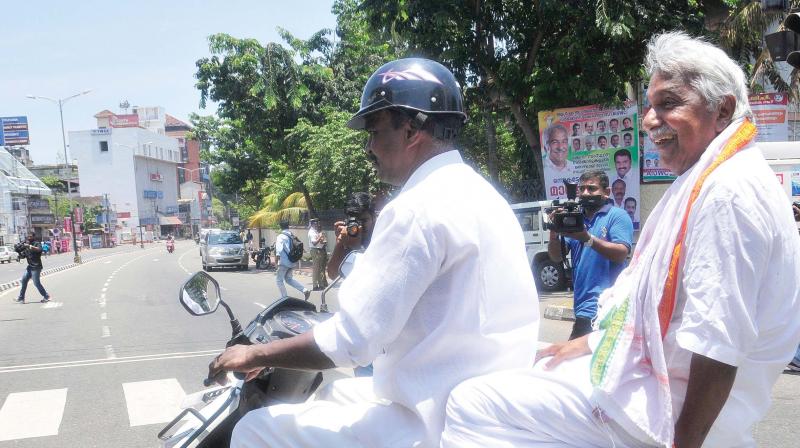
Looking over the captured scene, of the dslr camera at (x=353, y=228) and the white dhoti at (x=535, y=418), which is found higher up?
the dslr camera at (x=353, y=228)

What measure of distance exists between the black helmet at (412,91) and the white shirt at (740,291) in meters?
0.72

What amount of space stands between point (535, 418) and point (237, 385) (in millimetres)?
1135

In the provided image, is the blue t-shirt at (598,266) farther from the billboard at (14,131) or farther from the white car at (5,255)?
the billboard at (14,131)

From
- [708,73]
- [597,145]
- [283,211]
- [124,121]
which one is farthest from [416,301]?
[124,121]

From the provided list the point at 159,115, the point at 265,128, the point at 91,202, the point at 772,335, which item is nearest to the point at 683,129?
the point at 772,335

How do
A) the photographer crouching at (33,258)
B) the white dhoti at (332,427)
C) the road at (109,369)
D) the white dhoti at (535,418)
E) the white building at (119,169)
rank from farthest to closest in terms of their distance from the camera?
the white building at (119,169), the photographer crouching at (33,258), the road at (109,369), the white dhoti at (332,427), the white dhoti at (535,418)

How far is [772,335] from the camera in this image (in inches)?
58.1

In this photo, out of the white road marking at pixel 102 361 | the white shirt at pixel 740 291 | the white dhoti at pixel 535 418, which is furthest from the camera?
the white road marking at pixel 102 361

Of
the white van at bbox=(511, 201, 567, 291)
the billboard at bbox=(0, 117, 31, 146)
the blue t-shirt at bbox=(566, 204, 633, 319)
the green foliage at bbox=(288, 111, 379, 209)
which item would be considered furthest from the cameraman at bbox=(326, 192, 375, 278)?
the billboard at bbox=(0, 117, 31, 146)

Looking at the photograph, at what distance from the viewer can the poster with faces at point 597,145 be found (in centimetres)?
1338

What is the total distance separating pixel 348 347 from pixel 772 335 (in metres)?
0.94

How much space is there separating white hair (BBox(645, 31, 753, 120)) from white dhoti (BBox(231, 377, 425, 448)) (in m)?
1.04

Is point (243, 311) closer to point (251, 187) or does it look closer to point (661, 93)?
point (661, 93)

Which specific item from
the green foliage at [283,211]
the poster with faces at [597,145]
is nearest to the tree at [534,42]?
the poster with faces at [597,145]
